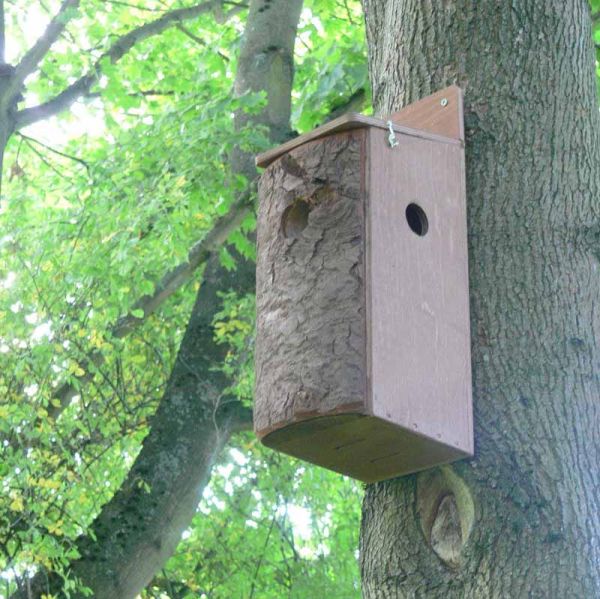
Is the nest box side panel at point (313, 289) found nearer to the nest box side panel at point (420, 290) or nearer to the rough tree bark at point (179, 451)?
the nest box side panel at point (420, 290)

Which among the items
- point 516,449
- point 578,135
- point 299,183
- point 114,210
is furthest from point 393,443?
point 114,210

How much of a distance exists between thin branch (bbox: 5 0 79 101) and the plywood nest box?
2.99 m

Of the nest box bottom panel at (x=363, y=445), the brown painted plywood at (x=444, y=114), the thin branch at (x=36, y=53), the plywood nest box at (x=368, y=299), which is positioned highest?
the thin branch at (x=36, y=53)

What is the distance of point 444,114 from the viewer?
2826mm

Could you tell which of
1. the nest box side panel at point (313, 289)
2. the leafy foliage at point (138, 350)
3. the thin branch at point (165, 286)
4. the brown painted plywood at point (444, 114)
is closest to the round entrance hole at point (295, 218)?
the nest box side panel at point (313, 289)

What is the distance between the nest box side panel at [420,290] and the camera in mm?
2516

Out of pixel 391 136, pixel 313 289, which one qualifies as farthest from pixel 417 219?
pixel 313 289

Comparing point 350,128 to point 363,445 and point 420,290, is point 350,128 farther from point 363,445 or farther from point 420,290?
point 363,445

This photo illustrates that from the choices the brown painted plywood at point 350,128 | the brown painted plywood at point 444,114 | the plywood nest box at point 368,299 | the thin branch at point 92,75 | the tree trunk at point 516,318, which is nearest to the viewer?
the tree trunk at point 516,318

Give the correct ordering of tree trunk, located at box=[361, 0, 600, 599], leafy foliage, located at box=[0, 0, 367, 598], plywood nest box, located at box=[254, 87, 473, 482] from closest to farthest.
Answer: tree trunk, located at box=[361, 0, 600, 599]
plywood nest box, located at box=[254, 87, 473, 482]
leafy foliage, located at box=[0, 0, 367, 598]

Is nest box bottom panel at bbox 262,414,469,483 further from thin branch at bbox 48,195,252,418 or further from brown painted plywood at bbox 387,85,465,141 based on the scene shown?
thin branch at bbox 48,195,252,418

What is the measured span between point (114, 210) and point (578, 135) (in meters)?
3.21

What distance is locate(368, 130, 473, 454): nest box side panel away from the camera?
2.52 meters

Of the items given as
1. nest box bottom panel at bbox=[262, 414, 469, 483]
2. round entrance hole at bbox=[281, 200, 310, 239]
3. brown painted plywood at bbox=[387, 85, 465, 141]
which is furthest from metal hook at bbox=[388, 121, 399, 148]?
nest box bottom panel at bbox=[262, 414, 469, 483]
